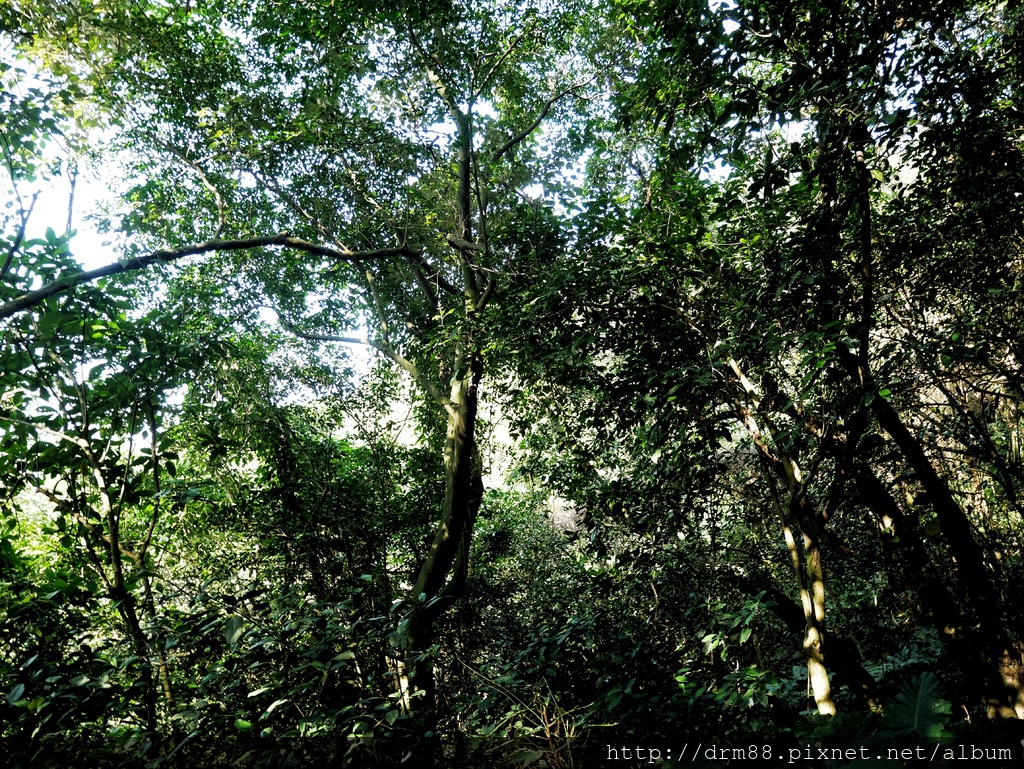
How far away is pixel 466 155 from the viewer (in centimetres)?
663

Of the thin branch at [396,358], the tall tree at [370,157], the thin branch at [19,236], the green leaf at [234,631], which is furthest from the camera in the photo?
the thin branch at [396,358]

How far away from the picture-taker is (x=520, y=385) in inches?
205

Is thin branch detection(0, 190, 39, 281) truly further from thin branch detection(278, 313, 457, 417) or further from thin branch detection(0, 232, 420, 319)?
thin branch detection(278, 313, 457, 417)

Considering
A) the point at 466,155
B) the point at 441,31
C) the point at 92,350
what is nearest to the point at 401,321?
the point at 466,155

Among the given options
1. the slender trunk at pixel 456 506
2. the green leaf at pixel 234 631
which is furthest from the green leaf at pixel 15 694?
the slender trunk at pixel 456 506

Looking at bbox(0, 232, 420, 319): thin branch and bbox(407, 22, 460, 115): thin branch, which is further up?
bbox(407, 22, 460, 115): thin branch

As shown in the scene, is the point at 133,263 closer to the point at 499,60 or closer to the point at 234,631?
the point at 234,631

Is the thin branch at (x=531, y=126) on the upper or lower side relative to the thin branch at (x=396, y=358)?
upper

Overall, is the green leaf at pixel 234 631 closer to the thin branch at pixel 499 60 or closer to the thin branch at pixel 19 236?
the thin branch at pixel 19 236

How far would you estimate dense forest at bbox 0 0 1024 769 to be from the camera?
2541 mm

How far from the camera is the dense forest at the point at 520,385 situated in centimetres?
254

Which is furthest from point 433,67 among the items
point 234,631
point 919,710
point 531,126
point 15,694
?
point 919,710

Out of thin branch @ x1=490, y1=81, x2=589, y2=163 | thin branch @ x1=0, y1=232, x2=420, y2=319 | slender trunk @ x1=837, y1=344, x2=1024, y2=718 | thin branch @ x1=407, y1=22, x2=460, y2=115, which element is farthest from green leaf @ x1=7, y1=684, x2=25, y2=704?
thin branch @ x1=490, y1=81, x2=589, y2=163

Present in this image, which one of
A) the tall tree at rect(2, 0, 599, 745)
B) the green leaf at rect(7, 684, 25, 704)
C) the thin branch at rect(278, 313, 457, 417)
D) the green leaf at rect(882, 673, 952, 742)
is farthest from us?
the thin branch at rect(278, 313, 457, 417)
